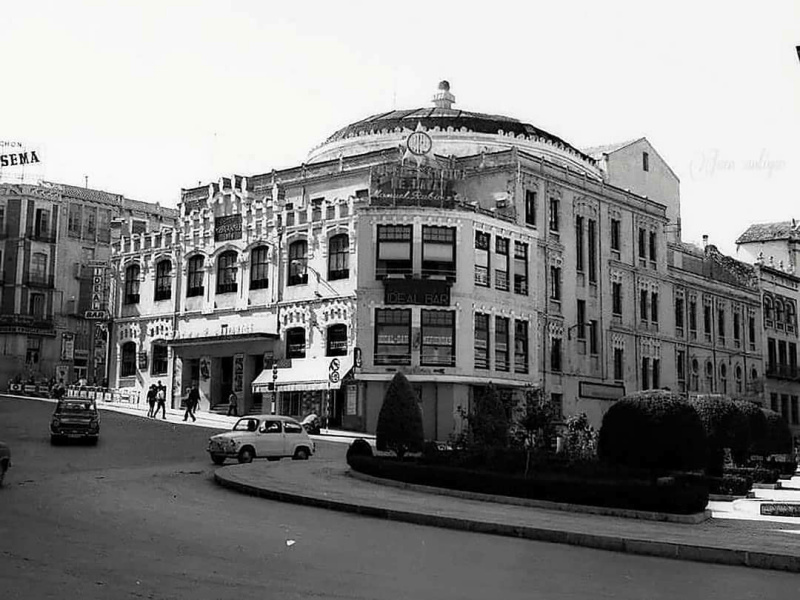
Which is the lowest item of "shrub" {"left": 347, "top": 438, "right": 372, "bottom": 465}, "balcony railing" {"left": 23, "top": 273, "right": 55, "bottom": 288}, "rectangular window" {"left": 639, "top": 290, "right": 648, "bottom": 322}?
"shrub" {"left": 347, "top": 438, "right": 372, "bottom": 465}

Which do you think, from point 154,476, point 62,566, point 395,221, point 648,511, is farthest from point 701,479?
point 395,221

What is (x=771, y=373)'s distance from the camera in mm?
75125

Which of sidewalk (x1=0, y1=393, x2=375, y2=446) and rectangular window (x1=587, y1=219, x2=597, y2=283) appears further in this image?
rectangular window (x1=587, y1=219, x2=597, y2=283)

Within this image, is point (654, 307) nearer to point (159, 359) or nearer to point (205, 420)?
point (205, 420)

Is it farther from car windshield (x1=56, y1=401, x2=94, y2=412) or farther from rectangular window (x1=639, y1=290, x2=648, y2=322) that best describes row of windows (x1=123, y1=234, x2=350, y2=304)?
rectangular window (x1=639, y1=290, x2=648, y2=322)

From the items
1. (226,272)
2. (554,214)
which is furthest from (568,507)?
(226,272)

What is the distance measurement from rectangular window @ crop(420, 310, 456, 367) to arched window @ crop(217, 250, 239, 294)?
40.9ft

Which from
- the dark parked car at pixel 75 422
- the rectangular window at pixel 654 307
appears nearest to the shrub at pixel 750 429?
the dark parked car at pixel 75 422

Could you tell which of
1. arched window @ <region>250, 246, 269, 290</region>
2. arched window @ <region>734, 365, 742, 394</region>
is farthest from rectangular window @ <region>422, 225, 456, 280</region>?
arched window @ <region>734, 365, 742, 394</region>

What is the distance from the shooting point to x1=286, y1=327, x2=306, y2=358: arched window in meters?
51.6

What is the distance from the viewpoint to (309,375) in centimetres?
4969

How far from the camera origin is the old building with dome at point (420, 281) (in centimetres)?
4881

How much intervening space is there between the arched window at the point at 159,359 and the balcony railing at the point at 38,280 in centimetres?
2297

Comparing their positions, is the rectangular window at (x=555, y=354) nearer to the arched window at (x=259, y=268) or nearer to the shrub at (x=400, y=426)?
the arched window at (x=259, y=268)
